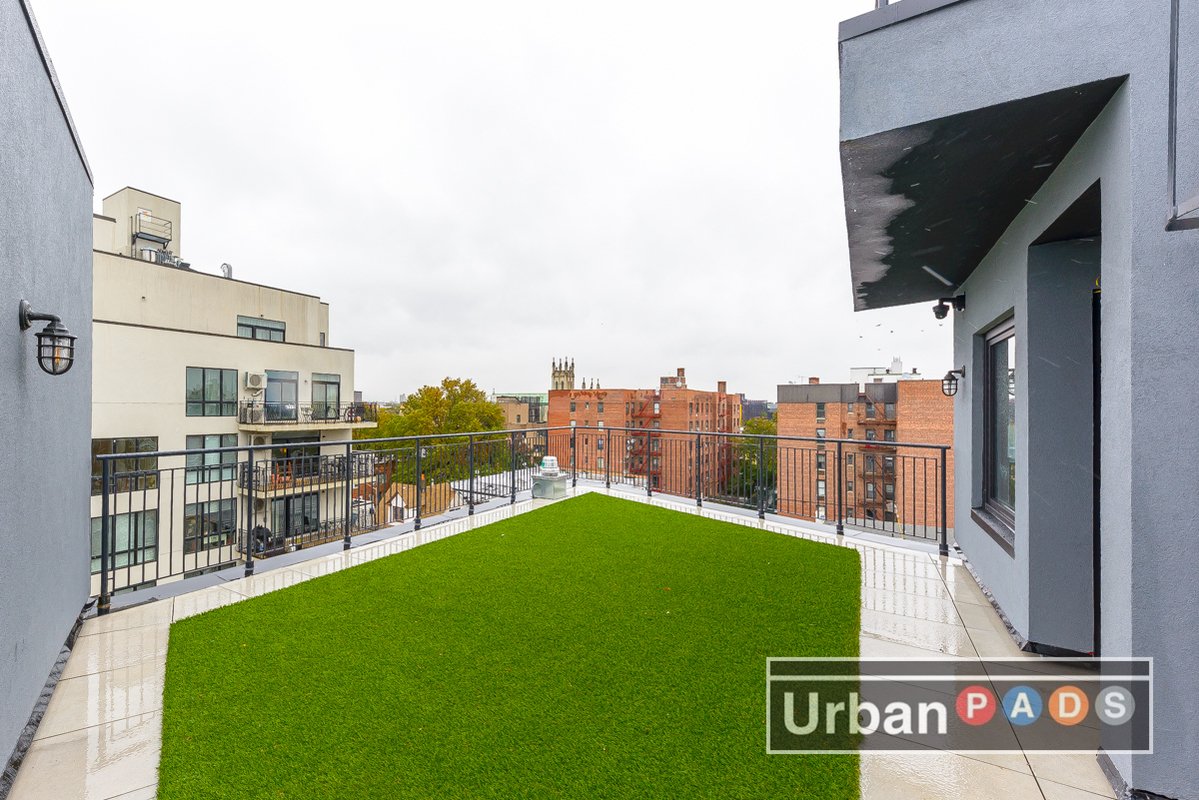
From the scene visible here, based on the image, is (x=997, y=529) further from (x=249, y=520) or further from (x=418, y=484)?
(x=249, y=520)

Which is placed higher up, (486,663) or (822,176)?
(822,176)

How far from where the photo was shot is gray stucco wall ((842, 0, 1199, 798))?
1633mm

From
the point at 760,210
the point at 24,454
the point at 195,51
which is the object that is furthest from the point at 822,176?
the point at 24,454

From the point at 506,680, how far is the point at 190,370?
1915 centimetres

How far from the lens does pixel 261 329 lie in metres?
20.5

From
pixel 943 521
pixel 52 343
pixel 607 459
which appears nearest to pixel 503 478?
pixel 607 459

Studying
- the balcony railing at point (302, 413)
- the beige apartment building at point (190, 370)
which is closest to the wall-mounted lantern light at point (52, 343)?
the beige apartment building at point (190, 370)

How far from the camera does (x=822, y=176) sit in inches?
414

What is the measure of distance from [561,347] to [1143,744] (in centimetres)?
4049

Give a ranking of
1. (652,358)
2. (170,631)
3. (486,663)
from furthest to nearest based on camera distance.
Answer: (652,358) → (170,631) → (486,663)

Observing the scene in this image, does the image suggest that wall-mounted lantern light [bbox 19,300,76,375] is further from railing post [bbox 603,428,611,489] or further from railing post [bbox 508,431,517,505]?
railing post [bbox 603,428,611,489]

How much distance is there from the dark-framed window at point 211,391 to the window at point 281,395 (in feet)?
3.53

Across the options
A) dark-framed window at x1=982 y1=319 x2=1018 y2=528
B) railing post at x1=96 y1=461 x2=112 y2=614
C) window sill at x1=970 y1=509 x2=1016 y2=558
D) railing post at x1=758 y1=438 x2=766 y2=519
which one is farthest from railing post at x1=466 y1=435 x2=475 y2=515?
dark-framed window at x1=982 y1=319 x2=1018 y2=528

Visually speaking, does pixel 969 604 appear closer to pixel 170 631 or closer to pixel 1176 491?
pixel 1176 491
